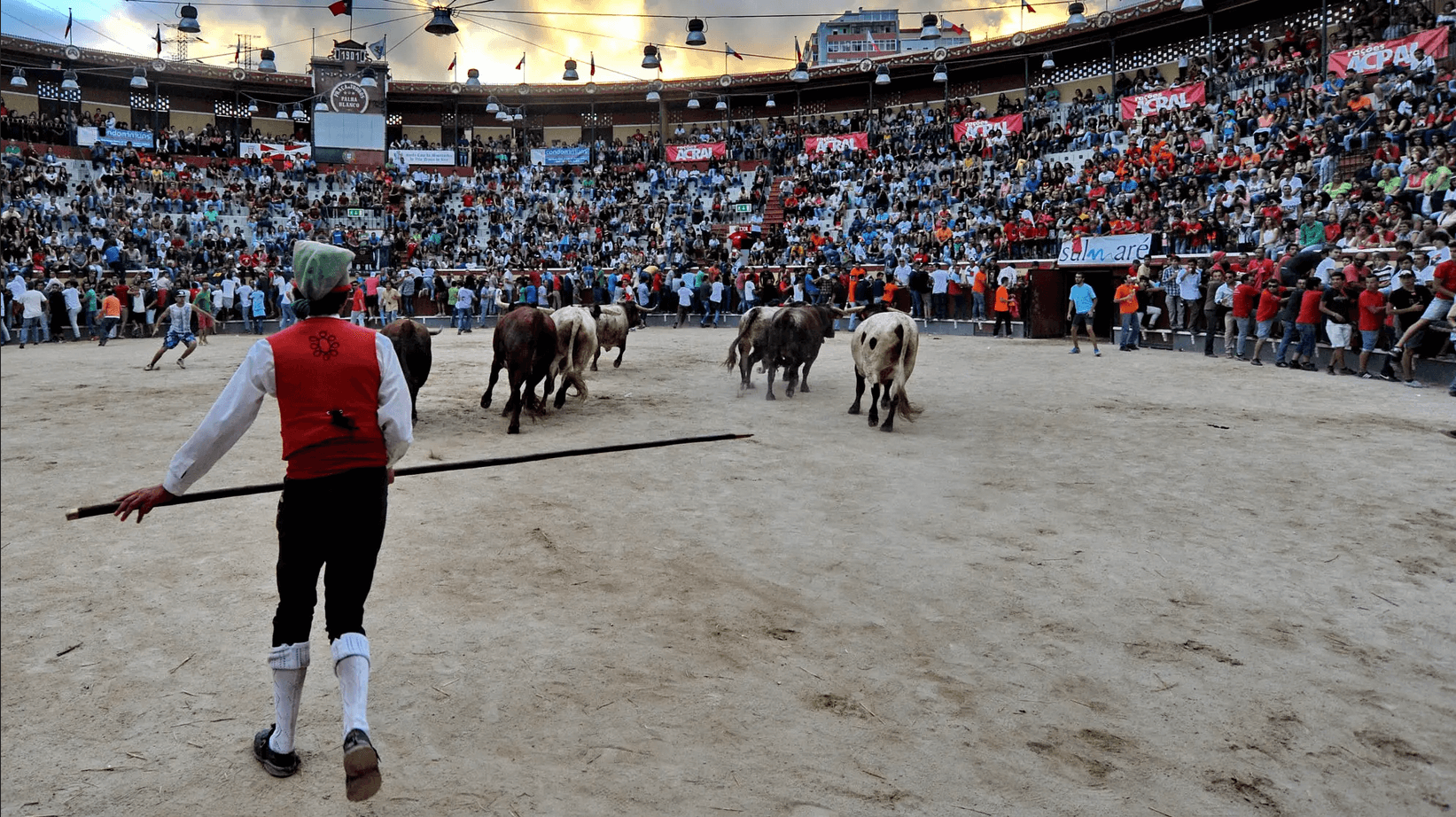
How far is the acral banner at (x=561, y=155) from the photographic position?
4350cm

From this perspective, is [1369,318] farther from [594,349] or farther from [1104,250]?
[594,349]

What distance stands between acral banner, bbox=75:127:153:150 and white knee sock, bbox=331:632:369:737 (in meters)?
41.6

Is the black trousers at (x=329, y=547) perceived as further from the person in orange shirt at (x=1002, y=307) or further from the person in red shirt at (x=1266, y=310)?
the person in orange shirt at (x=1002, y=307)

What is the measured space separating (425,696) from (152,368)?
13559 mm

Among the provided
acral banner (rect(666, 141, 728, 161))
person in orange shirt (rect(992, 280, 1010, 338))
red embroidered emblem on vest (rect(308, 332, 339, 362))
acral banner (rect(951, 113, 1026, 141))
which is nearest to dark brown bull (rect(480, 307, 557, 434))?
red embroidered emblem on vest (rect(308, 332, 339, 362))

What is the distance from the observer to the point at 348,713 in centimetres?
305

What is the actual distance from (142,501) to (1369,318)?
14861mm

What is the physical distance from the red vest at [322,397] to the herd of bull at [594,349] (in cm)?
591

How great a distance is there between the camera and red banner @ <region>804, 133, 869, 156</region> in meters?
38.3

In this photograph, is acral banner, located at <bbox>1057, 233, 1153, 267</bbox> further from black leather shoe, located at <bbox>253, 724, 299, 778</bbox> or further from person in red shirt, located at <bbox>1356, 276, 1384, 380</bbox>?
black leather shoe, located at <bbox>253, 724, 299, 778</bbox>

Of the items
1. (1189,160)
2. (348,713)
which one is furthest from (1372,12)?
(348,713)

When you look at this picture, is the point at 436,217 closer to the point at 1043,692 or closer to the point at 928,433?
the point at 928,433

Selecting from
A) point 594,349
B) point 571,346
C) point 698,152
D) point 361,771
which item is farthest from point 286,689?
point 698,152

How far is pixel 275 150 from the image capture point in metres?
40.5
